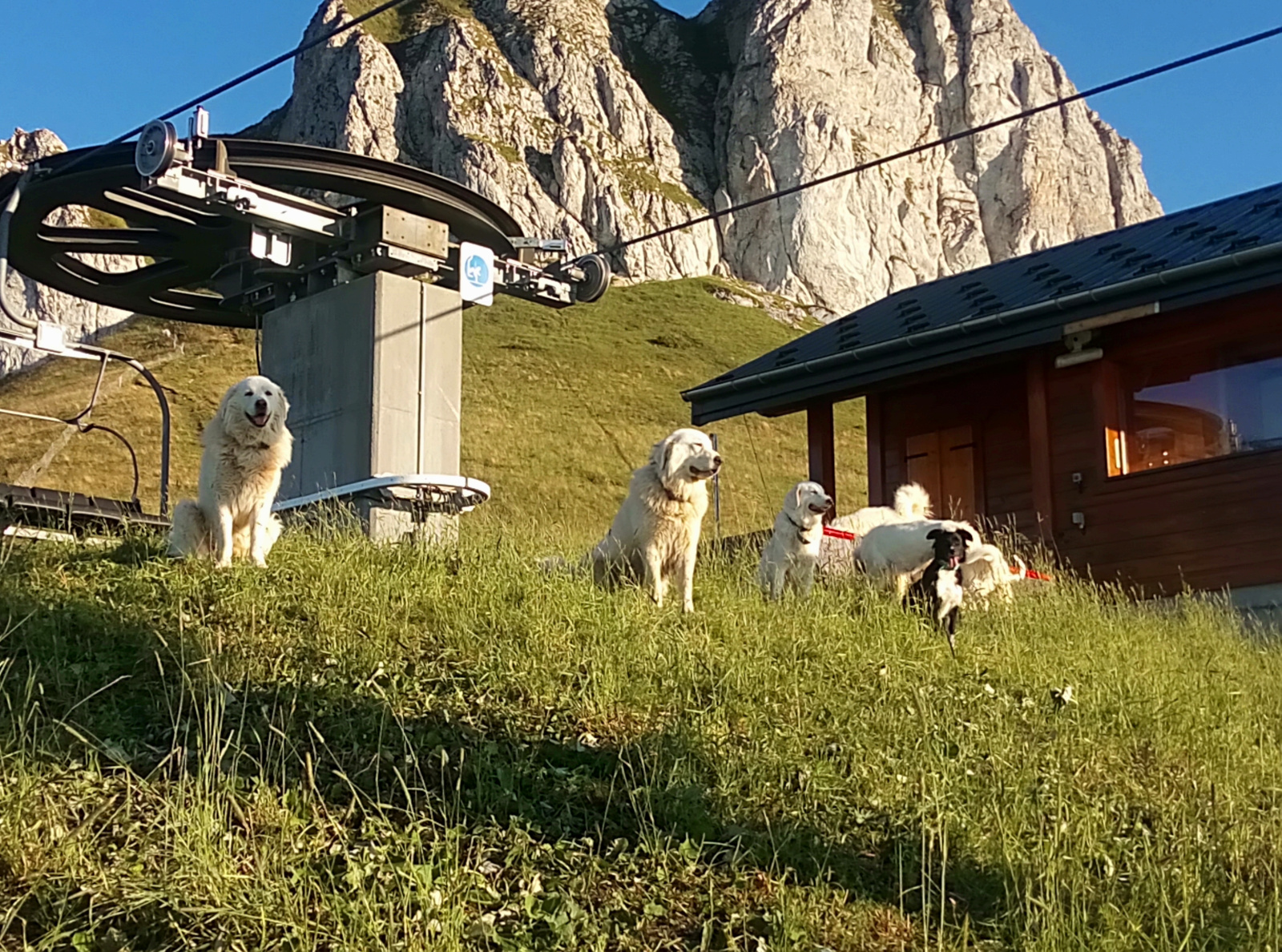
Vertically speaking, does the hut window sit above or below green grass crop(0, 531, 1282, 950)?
above

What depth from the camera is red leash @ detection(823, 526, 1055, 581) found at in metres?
11.7

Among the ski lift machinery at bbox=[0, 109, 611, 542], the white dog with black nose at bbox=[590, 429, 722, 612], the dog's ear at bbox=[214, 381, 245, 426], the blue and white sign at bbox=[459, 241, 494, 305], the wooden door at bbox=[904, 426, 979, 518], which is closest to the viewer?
the dog's ear at bbox=[214, 381, 245, 426]

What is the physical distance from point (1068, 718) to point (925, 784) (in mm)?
1623

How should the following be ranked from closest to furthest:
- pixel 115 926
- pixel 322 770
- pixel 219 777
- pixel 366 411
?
1. pixel 115 926
2. pixel 219 777
3. pixel 322 770
4. pixel 366 411

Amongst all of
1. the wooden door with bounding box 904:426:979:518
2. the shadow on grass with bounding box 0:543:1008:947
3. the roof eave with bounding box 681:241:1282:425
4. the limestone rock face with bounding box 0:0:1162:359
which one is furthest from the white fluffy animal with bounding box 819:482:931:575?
the limestone rock face with bounding box 0:0:1162:359

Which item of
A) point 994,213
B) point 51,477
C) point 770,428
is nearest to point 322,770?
point 51,477

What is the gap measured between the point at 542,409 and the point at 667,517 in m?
37.2

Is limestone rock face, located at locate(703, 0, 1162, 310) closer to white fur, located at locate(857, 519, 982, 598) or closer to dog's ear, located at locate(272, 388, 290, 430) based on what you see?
white fur, located at locate(857, 519, 982, 598)

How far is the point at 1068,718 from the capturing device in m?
6.87

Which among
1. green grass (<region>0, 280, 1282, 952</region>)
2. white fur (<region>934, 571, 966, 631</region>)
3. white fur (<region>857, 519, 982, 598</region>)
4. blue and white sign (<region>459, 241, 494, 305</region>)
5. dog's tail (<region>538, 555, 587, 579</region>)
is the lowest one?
green grass (<region>0, 280, 1282, 952</region>)

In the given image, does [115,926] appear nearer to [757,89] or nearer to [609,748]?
[609,748]

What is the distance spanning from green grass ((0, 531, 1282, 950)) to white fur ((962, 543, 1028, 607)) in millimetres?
2370

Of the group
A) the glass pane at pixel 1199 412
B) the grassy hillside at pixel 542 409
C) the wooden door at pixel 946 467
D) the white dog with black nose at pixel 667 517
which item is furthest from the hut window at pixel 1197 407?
the grassy hillside at pixel 542 409

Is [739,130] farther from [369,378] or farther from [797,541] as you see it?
[797,541]
